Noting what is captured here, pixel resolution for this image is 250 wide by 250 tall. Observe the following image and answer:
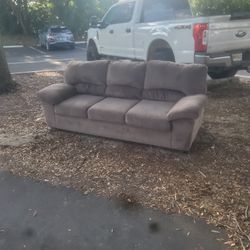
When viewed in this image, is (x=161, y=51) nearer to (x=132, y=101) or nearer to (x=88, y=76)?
(x=88, y=76)

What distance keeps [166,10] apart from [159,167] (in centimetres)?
522

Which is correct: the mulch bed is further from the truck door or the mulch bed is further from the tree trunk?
the truck door

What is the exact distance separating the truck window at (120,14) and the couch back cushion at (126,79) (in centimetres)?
375

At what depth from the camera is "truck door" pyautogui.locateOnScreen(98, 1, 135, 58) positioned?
916 centimetres

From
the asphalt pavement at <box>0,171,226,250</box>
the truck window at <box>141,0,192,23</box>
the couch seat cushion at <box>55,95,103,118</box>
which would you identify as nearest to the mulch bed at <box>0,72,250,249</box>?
the asphalt pavement at <box>0,171,226,250</box>

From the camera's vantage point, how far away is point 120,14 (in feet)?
31.4

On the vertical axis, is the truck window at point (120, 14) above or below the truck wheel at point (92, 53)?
above

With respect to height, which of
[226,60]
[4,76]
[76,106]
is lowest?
[4,76]

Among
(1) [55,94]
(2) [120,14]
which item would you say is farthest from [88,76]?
(2) [120,14]

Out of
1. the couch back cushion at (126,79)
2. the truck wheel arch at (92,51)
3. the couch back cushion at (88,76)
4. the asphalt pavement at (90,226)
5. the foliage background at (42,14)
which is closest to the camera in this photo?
the asphalt pavement at (90,226)

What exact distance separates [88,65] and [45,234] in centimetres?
339

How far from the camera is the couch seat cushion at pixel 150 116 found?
4652 mm

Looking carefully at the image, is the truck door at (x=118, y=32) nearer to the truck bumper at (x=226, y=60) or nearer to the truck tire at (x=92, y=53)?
the truck tire at (x=92, y=53)

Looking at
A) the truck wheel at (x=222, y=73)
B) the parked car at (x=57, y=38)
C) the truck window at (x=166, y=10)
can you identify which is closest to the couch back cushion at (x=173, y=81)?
the truck window at (x=166, y=10)
